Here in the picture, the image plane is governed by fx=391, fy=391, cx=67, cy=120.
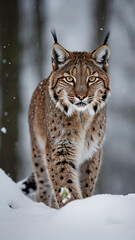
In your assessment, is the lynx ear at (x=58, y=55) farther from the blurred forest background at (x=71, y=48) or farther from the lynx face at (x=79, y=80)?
the blurred forest background at (x=71, y=48)

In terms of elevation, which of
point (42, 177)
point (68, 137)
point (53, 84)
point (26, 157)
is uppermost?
point (53, 84)

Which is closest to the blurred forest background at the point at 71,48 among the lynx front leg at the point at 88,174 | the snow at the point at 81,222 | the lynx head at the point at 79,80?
the lynx front leg at the point at 88,174

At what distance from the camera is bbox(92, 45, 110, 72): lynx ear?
5066mm

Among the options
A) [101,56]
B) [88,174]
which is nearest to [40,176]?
[88,174]

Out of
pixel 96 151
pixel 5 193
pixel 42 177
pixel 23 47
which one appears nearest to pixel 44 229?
pixel 5 193

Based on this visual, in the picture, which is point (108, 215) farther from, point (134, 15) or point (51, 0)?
point (51, 0)

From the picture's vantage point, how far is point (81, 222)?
3.07 meters

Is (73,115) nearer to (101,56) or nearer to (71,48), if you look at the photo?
(101,56)

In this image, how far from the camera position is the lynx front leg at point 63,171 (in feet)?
16.5

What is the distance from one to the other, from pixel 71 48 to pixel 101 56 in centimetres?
894

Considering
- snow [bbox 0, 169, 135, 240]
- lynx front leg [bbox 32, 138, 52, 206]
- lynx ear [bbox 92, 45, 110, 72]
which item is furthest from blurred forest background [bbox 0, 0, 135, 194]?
snow [bbox 0, 169, 135, 240]

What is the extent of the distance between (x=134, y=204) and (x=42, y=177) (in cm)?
317

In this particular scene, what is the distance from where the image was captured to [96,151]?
541 cm

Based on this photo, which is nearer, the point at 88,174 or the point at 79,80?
the point at 79,80
